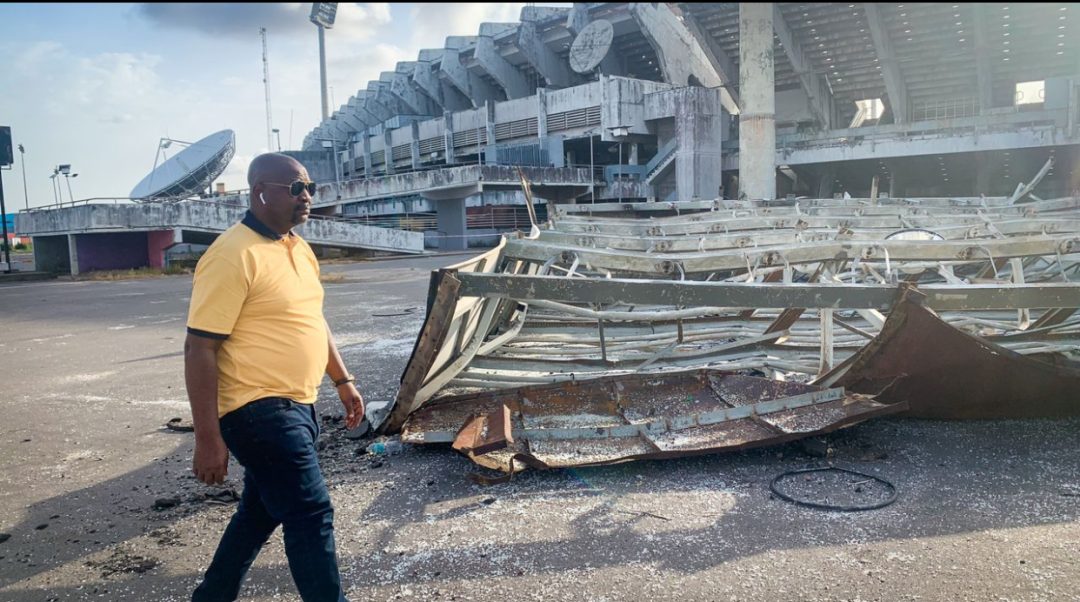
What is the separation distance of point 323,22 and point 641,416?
208 ft

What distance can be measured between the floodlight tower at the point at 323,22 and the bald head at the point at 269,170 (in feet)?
201

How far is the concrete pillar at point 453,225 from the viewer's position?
32438 mm

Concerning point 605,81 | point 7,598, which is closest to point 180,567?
point 7,598

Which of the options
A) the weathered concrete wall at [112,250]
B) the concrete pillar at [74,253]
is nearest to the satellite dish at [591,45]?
the weathered concrete wall at [112,250]

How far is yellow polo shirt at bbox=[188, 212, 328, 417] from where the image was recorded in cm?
235

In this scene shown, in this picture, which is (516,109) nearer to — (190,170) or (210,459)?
(190,170)

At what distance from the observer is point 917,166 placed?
31609 millimetres

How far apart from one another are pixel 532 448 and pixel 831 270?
3598 mm

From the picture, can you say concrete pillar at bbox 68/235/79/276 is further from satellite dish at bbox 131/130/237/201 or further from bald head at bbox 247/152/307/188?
bald head at bbox 247/152/307/188

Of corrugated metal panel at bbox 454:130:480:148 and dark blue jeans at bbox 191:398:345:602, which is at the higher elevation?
corrugated metal panel at bbox 454:130:480:148

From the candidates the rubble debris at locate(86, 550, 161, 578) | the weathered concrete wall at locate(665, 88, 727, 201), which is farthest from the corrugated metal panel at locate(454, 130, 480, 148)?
the rubble debris at locate(86, 550, 161, 578)

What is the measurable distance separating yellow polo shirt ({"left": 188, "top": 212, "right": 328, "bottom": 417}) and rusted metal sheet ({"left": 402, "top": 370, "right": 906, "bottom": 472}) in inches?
64.9

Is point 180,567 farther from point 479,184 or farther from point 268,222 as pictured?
point 479,184

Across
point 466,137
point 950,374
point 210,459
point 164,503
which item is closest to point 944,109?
point 466,137
